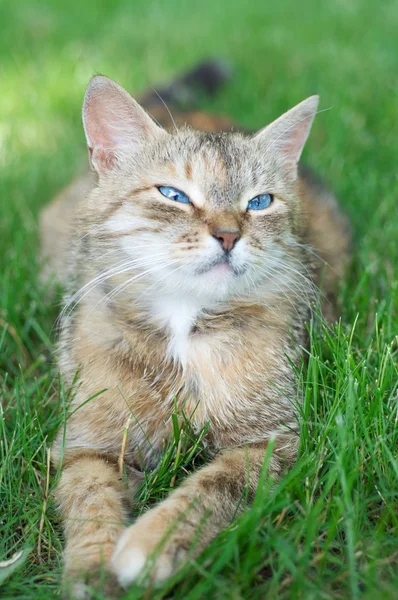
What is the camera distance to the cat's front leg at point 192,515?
1.58 m

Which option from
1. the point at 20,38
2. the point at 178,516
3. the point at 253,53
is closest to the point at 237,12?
the point at 253,53

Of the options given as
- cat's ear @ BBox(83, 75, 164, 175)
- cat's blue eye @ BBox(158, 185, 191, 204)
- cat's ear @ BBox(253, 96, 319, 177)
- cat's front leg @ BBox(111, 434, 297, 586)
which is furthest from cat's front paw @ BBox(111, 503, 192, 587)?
cat's ear @ BBox(253, 96, 319, 177)

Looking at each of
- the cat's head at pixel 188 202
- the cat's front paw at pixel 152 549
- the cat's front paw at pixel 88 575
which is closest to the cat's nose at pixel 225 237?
the cat's head at pixel 188 202

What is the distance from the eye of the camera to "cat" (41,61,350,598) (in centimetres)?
197

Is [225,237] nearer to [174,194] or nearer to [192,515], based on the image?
[174,194]

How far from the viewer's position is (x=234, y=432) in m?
2.12

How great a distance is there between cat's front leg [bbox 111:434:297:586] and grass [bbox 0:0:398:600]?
60 millimetres

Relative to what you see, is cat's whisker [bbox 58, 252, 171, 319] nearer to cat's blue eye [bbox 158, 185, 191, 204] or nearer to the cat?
the cat

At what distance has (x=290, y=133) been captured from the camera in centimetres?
250

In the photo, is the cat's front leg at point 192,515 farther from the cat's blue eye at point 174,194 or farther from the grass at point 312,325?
the cat's blue eye at point 174,194

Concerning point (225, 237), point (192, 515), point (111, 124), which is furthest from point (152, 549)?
point (111, 124)

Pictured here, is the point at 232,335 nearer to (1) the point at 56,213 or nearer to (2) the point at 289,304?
(2) the point at 289,304

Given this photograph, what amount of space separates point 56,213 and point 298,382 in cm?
208

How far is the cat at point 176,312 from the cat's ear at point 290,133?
0.08ft
